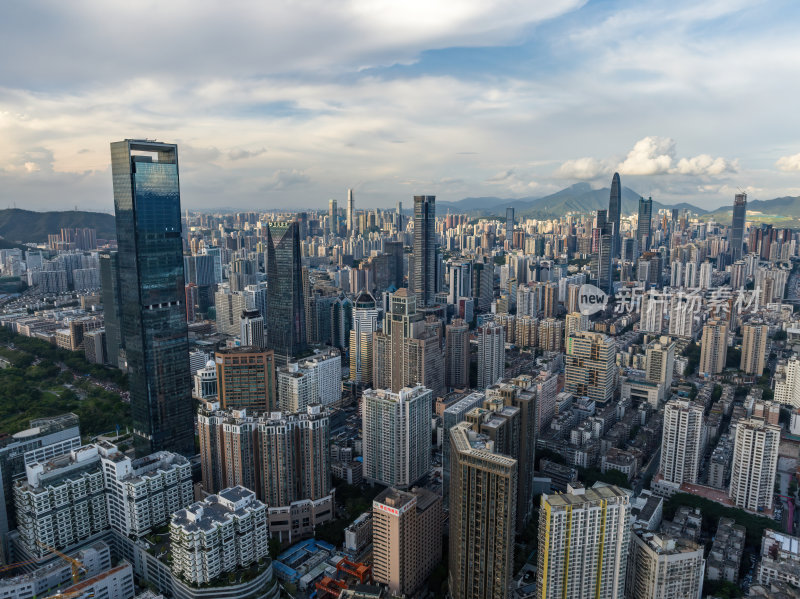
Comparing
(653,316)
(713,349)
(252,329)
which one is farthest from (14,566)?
(653,316)

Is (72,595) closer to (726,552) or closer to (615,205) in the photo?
(726,552)

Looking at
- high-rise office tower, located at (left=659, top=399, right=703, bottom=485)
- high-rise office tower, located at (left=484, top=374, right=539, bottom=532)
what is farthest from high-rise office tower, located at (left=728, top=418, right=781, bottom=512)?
high-rise office tower, located at (left=484, top=374, right=539, bottom=532)

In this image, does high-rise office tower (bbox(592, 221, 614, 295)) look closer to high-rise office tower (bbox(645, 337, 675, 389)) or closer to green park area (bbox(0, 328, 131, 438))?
high-rise office tower (bbox(645, 337, 675, 389))

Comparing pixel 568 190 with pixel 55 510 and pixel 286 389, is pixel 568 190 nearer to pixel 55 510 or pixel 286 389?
pixel 286 389

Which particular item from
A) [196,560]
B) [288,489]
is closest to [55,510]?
[196,560]

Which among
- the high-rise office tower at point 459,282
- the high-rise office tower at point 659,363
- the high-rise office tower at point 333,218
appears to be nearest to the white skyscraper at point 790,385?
the high-rise office tower at point 659,363
